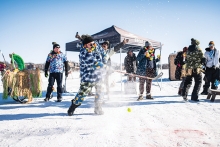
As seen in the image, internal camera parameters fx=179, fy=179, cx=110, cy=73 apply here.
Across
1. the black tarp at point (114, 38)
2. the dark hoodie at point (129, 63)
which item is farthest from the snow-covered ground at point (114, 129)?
the dark hoodie at point (129, 63)

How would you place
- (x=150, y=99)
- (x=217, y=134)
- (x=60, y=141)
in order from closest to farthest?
(x=60, y=141), (x=217, y=134), (x=150, y=99)

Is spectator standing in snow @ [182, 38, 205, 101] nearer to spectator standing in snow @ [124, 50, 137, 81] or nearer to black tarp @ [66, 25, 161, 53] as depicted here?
black tarp @ [66, 25, 161, 53]

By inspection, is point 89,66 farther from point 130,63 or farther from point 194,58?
point 130,63

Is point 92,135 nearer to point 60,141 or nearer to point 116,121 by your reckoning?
point 60,141

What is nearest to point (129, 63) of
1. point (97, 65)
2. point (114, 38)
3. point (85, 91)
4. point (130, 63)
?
point (130, 63)

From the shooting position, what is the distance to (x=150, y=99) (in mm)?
5797

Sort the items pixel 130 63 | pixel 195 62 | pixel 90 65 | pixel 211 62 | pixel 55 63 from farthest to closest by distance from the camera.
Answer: pixel 130 63
pixel 211 62
pixel 55 63
pixel 195 62
pixel 90 65

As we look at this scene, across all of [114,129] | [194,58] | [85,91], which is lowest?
[114,129]

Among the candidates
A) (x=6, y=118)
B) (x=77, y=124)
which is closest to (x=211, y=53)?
(x=77, y=124)

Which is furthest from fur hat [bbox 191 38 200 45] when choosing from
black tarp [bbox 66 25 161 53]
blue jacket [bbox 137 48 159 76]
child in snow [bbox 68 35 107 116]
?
child in snow [bbox 68 35 107 116]

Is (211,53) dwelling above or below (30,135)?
above

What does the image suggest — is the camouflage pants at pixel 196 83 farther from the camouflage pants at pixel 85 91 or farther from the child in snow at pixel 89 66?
the child in snow at pixel 89 66

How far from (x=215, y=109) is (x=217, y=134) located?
1871mm

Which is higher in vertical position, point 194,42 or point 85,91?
point 194,42
